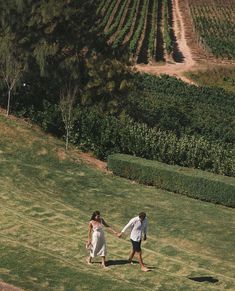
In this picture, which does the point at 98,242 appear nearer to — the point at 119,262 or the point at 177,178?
the point at 119,262

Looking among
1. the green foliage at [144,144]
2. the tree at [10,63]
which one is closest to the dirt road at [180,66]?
the tree at [10,63]

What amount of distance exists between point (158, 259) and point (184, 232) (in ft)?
12.4

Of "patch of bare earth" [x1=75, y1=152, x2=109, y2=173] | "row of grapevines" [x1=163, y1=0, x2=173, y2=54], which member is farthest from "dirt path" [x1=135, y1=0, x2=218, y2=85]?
"patch of bare earth" [x1=75, y1=152, x2=109, y2=173]

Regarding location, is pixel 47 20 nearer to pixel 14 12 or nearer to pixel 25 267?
pixel 14 12

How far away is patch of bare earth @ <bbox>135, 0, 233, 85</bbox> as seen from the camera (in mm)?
69438

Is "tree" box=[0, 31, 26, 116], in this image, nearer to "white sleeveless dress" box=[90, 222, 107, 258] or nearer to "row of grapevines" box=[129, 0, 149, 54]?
"white sleeveless dress" box=[90, 222, 107, 258]

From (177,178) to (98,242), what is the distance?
12088 millimetres

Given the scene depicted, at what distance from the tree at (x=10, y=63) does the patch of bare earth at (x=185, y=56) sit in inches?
1365

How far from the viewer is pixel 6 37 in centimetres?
3403

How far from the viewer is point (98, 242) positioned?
15016 mm

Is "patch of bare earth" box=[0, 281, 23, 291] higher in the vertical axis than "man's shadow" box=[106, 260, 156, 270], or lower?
higher

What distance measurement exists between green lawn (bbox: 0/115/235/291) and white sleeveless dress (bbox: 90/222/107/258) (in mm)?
493

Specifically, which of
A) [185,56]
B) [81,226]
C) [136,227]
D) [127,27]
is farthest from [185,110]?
[127,27]

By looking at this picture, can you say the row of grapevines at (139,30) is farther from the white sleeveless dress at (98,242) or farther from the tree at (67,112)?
the white sleeveless dress at (98,242)
